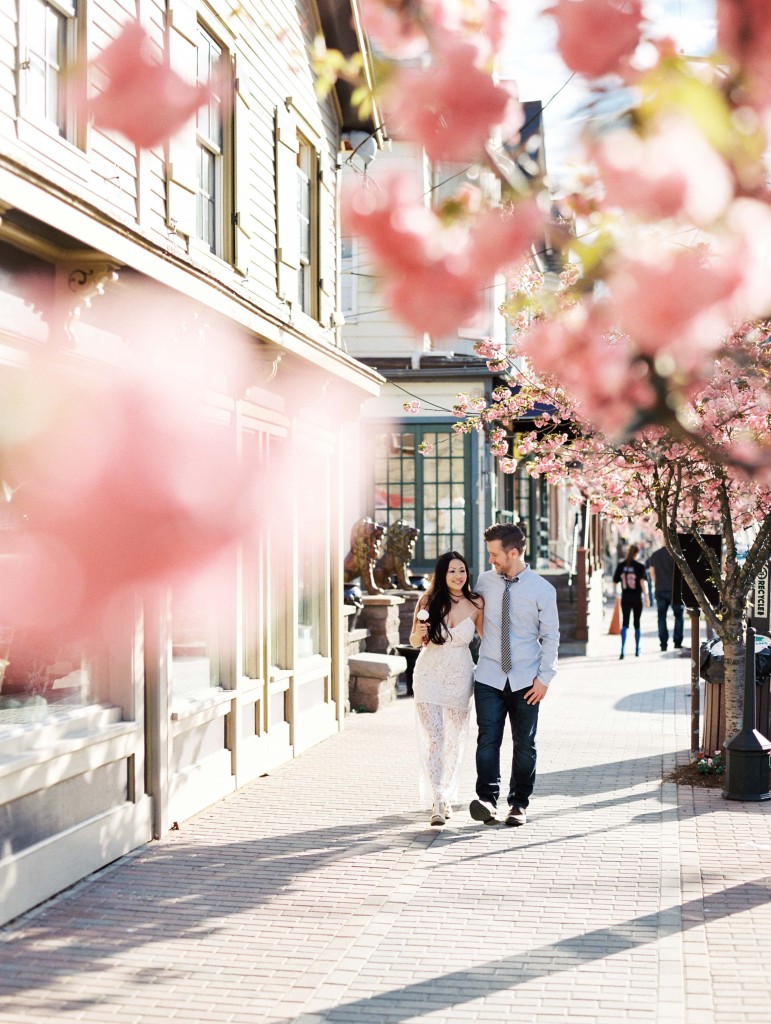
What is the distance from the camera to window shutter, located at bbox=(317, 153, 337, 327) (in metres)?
13.5

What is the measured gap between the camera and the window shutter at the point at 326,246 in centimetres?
1346

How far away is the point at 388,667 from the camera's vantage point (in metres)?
15.4

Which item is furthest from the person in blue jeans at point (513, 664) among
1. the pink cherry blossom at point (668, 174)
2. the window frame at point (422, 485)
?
the window frame at point (422, 485)

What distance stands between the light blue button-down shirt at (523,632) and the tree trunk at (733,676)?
2.31 metres

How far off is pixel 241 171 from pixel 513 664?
4.72 metres

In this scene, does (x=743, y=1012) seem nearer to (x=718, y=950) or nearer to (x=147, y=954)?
(x=718, y=950)

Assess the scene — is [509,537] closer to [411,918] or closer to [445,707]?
[445,707]

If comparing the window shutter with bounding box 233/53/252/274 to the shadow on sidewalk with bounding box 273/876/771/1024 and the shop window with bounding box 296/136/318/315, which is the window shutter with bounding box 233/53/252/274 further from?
the shadow on sidewalk with bounding box 273/876/771/1024

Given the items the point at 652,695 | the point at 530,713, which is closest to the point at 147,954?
the point at 530,713

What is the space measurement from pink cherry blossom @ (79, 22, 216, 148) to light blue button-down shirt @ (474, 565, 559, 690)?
701cm

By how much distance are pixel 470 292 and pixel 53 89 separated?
611 cm

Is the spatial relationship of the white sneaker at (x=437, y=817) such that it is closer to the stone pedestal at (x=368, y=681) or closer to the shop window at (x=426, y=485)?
the stone pedestal at (x=368, y=681)

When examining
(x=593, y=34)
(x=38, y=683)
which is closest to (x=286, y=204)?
(x=38, y=683)

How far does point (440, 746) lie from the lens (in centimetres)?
875
